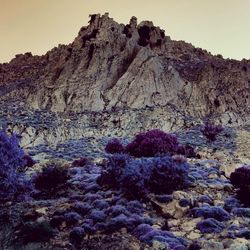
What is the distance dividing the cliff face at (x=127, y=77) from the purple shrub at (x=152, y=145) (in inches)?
1023

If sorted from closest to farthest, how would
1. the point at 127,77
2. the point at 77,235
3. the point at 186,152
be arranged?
the point at 77,235 → the point at 186,152 → the point at 127,77

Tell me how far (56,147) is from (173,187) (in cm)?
2345

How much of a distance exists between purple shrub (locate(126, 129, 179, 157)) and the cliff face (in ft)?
85.3

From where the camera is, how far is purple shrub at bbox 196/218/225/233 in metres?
14.6

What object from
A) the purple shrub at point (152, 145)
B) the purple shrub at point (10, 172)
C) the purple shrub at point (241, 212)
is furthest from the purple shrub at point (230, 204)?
the purple shrub at point (10, 172)

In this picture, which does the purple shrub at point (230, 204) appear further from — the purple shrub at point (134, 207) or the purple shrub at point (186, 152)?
the purple shrub at point (186, 152)

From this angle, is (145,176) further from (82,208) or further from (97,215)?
(97,215)

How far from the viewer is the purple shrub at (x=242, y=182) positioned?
16.9 m

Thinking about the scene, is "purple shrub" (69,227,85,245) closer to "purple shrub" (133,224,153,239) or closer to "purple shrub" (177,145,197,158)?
"purple shrub" (133,224,153,239)

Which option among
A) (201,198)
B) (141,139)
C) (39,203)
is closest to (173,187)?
(201,198)

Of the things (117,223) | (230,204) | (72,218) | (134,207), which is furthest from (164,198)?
(72,218)

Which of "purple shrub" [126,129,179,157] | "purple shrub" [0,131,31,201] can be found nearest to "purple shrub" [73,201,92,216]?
"purple shrub" [0,131,31,201]

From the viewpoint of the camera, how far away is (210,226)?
14781 mm

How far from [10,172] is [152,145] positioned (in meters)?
8.57
